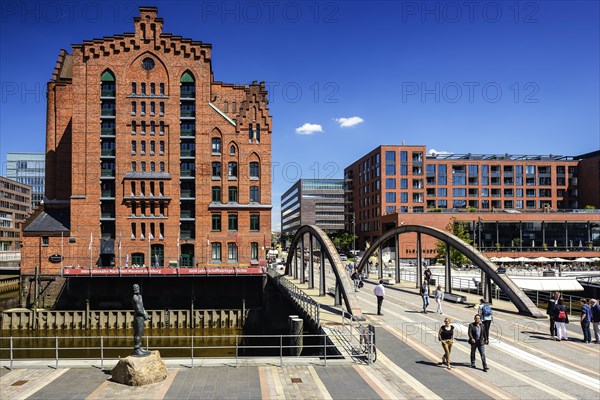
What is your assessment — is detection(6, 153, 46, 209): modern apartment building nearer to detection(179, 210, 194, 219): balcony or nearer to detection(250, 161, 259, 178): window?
detection(179, 210, 194, 219): balcony

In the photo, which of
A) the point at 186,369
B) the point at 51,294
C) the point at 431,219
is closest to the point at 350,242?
the point at 431,219

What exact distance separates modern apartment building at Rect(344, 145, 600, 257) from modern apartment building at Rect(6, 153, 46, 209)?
92.4 metres

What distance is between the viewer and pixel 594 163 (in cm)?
10038

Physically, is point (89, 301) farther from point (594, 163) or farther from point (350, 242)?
point (594, 163)

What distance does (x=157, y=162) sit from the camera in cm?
5681

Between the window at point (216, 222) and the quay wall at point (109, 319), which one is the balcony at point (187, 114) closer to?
the window at point (216, 222)

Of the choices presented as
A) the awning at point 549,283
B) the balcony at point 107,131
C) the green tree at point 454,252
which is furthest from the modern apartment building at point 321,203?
the awning at point 549,283

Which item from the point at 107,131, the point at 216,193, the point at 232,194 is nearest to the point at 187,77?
the point at 107,131

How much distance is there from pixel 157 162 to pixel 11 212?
7922 cm

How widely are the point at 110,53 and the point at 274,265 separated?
31006 mm

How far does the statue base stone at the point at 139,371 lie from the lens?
522 inches

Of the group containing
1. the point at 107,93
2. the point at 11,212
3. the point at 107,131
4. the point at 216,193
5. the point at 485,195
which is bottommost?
the point at 11,212

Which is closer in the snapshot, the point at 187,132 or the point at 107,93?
the point at 107,93

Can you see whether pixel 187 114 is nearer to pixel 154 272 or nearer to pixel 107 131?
pixel 107 131
